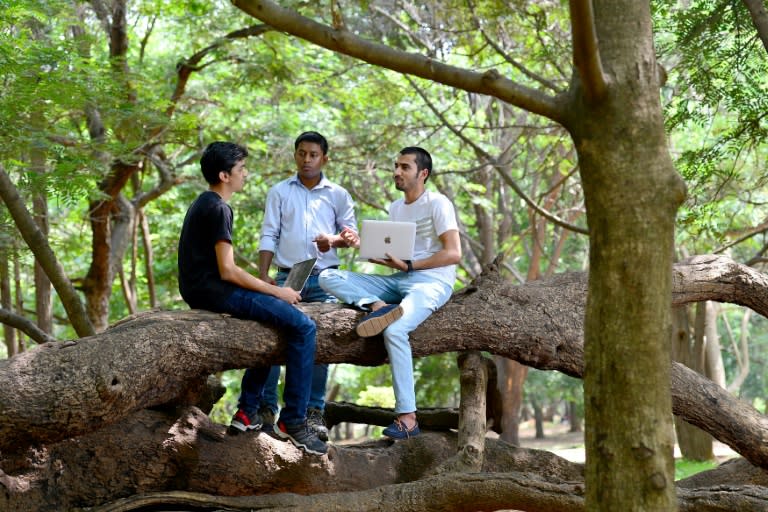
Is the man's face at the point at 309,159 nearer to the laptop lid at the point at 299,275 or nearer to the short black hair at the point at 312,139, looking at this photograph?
the short black hair at the point at 312,139

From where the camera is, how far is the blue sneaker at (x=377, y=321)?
Answer: 5.79 meters

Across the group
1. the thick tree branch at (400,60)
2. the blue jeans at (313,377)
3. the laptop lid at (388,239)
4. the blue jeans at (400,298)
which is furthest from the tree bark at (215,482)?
the thick tree branch at (400,60)

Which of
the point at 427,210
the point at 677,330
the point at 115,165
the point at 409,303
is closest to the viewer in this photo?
the point at 409,303

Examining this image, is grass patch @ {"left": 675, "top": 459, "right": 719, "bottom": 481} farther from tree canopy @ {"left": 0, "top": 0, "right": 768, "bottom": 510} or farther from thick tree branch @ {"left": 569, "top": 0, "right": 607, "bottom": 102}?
thick tree branch @ {"left": 569, "top": 0, "right": 607, "bottom": 102}

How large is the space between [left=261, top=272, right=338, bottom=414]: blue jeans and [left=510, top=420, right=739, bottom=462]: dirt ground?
4.99 metres

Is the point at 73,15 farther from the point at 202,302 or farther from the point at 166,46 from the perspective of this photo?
the point at 166,46

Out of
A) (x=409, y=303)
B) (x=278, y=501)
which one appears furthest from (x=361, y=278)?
(x=278, y=501)

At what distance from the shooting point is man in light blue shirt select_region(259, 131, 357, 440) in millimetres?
6461

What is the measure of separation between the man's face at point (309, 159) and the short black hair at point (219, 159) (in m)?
0.96

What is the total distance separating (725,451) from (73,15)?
14.7 metres

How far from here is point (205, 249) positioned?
5.50 m

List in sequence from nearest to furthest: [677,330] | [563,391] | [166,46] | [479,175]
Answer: [677,330]
[479,175]
[166,46]
[563,391]

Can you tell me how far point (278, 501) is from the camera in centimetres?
539

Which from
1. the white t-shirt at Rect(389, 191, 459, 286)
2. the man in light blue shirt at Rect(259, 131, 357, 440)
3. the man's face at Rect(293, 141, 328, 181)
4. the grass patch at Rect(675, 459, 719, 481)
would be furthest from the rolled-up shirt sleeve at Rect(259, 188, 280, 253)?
the grass patch at Rect(675, 459, 719, 481)
